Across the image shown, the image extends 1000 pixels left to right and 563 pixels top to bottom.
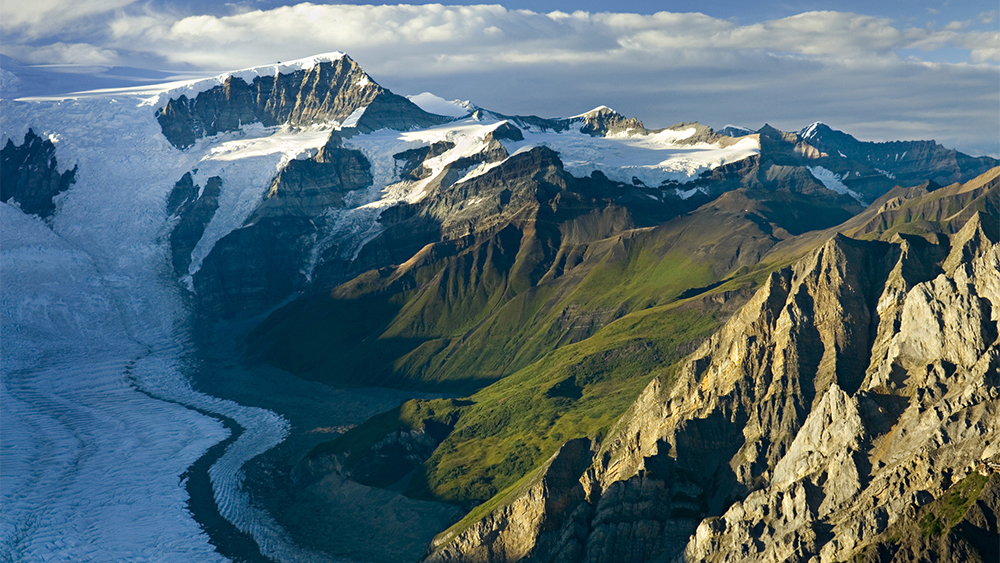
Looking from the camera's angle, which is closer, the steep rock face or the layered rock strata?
the layered rock strata

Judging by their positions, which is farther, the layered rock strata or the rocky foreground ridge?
the layered rock strata

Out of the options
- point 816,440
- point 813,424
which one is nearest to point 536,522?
point 813,424

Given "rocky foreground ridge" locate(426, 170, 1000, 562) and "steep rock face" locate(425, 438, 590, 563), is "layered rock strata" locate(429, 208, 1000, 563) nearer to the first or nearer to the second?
"rocky foreground ridge" locate(426, 170, 1000, 562)

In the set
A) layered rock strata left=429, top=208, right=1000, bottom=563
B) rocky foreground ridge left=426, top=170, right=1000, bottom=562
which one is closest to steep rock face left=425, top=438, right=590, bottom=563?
rocky foreground ridge left=426, top=170, right=1000, bottom=562

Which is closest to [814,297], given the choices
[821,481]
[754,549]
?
[821,481]

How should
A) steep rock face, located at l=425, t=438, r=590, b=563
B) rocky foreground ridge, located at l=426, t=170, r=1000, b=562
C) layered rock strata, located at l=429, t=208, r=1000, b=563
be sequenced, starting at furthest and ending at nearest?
steep rock face, located at l=425, t=438, r=590, b=563
layered rock strata, located at l=429, t=208, r=1000, b=563
rocky foreground ridge, located at l=426, t=170, r=1000, b=562

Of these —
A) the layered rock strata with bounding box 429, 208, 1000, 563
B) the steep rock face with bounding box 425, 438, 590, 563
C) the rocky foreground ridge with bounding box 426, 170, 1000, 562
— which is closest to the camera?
the rocky foreground ridge with bounding box 426, 170, 1000, 562

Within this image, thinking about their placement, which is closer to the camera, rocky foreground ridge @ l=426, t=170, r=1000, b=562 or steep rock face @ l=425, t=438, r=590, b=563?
rocky foreground ridge @ l=426, t=170, r=1000, b=562

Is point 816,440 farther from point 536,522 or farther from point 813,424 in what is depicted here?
point 536,522

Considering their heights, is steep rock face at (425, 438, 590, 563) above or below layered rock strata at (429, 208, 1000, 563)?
below

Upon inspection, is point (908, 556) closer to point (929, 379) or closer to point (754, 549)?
point (754, 549)
